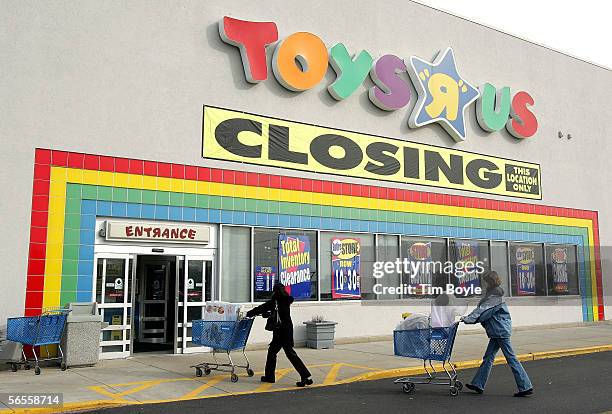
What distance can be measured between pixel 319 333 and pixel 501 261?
9.09 meters

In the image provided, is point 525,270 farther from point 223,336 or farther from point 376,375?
point 223,336

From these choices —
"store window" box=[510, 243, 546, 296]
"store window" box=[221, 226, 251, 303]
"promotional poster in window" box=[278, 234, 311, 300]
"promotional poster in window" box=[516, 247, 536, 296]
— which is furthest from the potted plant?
"promotional poster in window" box=[516, 247, 536, 296]

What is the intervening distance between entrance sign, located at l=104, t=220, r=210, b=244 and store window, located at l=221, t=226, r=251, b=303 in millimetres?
687

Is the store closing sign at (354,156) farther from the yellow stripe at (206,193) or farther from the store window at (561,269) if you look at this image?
the store window at (561,269)

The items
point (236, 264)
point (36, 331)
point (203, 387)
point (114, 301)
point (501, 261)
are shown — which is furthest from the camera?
point (501, 261)

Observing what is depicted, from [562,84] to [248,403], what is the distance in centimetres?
2137

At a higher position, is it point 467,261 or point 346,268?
point 467,261

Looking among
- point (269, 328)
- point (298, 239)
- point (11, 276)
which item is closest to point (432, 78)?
point (298, 239)

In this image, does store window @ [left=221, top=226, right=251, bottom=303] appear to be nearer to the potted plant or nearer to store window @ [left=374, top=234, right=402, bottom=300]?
the potted plant

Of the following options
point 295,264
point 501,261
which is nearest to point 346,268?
point 295,264

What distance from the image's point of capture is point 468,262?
68.9 feet

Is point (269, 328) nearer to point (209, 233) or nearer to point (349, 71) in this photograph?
point (209, 233)

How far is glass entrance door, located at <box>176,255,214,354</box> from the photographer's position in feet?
49.1

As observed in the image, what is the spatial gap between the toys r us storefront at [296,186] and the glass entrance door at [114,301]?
0.03 metres
